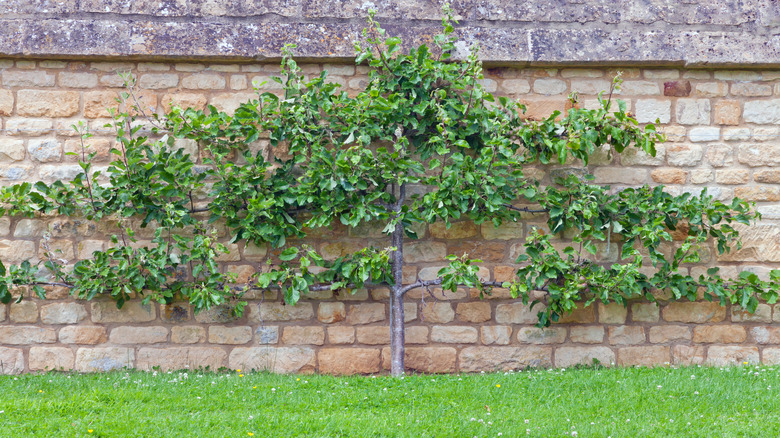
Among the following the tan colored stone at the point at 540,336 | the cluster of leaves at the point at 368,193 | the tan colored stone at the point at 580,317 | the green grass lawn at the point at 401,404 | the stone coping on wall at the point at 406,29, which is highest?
the stone coping on wall at the point at 406,29

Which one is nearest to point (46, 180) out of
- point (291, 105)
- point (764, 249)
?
point (291, 105)

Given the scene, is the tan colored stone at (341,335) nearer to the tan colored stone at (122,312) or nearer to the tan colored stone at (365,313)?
the tan colored stone at (365,313)

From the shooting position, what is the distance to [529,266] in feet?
13.6

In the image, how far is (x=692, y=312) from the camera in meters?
4.43

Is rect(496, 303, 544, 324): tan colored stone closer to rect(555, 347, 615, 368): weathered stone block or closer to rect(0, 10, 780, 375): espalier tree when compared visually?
rect(0, 10, 780, 375): espalier tree

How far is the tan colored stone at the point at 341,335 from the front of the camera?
14.2 feet

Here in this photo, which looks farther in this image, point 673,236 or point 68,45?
point 673,236

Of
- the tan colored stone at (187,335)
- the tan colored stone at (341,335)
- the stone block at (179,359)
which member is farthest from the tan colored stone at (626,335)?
the tan colored stone at (187,335)

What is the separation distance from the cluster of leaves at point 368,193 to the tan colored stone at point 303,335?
0.33m

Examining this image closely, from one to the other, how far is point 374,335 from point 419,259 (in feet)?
2.04

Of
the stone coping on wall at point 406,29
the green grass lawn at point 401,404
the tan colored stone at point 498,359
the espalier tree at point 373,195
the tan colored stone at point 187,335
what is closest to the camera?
the green grass lawn at point 401,404

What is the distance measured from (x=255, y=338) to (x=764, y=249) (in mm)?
3701

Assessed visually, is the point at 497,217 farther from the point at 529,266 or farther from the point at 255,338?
the point at 255,338

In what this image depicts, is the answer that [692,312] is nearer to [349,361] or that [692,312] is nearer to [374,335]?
[374,335]
